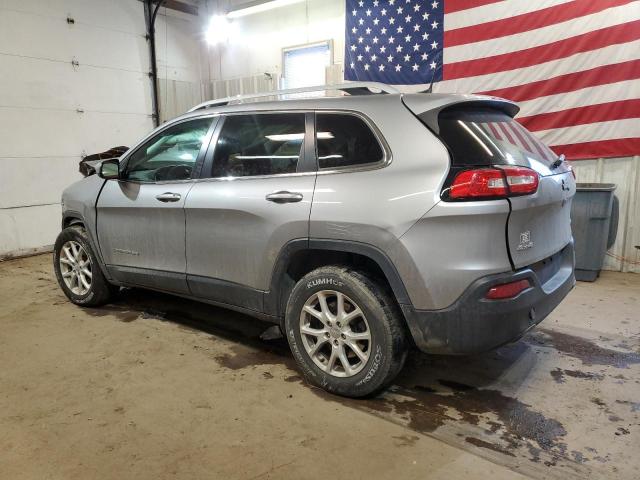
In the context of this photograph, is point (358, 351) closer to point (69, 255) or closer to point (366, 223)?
point (366, 223)

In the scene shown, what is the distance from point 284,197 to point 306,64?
597 centimetres

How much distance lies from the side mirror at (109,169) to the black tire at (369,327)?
78.7 inches

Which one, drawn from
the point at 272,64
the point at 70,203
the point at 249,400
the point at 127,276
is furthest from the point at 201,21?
the point at 249,400

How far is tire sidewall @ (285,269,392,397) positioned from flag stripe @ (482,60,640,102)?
14.0 ft

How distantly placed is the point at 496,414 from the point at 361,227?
1261 millimetres

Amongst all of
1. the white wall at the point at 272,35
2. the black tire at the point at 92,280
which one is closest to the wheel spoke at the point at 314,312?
the black tire at the point at 92,280

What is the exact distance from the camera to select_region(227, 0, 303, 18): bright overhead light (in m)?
7.80

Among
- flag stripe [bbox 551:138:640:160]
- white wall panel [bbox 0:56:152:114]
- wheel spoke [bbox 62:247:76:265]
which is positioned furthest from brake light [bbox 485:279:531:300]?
white wall panel [bbox 0:56:152:114]

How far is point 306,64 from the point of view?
8.15 m

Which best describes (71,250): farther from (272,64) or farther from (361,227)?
(272,64)

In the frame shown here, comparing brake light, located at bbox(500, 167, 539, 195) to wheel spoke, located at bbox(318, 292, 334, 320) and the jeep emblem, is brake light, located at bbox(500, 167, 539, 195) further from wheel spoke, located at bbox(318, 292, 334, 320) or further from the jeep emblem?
wheel spoke, located at bbox(318, 292, 334, 320)

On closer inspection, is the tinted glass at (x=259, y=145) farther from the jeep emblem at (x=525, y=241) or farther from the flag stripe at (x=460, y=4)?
the flag stripe at (x=460, y=4)

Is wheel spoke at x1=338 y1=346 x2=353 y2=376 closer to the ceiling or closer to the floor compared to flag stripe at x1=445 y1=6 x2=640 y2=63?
closer to the floor

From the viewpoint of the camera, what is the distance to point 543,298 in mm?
2514
